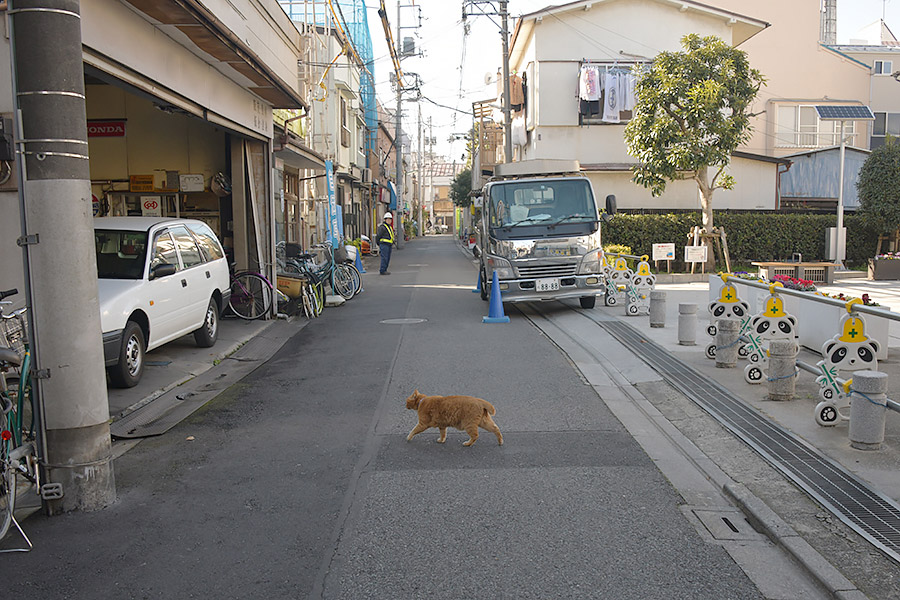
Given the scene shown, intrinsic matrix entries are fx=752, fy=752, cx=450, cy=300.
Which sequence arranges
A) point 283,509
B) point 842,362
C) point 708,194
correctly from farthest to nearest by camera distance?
point 708,194 → point 842,362 → point 283,509

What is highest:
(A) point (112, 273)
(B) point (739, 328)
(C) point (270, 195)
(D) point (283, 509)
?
(C) point (270, 195)

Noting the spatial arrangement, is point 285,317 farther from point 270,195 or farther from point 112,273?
point 112,273

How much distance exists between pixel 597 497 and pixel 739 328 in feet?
15.4

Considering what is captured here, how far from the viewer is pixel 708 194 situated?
22.6 metres

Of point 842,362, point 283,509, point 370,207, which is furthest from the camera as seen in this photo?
point 370,207

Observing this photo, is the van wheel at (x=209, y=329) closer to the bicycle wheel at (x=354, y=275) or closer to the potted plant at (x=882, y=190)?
the bicycle wheel at (x=354, y=275)

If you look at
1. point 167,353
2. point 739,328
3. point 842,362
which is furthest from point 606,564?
point 167,353

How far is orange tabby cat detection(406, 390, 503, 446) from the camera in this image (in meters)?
5.95

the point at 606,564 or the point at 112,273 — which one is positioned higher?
the point at 112,273

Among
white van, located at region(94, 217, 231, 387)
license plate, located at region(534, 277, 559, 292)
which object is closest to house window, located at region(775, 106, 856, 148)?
license plate, located at region(534, 277, 559, 292)

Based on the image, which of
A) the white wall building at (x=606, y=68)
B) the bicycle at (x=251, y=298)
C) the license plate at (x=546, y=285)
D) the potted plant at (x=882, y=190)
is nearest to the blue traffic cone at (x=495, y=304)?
the license plate at (x=546, y=285)

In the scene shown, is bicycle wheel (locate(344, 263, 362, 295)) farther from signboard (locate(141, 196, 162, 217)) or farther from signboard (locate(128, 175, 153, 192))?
signboard (locate(128, 175, 153, 192))

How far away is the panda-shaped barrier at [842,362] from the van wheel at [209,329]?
26.1 ft

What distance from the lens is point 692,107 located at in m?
21.1
